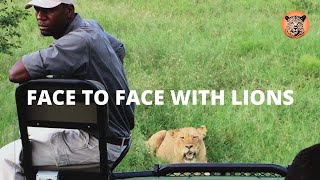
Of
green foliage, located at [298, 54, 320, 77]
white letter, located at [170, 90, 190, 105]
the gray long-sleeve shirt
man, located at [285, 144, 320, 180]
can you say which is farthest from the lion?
man, located at [285, 144, 320, 180]

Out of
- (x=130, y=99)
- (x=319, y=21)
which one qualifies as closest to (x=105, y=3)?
(x=319, y=21)

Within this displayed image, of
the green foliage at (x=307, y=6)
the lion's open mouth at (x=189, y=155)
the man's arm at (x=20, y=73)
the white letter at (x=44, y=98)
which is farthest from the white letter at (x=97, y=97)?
the green foliage at (x=307, y=6)

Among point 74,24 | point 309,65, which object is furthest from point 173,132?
point 74,24

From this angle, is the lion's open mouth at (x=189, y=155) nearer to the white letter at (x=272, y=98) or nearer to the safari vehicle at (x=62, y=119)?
the white letter at (x=272, y=98)

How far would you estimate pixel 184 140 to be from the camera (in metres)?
3.22

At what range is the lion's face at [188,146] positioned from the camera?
10.5 feet

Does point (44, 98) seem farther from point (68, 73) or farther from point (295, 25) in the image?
point (295, 25)

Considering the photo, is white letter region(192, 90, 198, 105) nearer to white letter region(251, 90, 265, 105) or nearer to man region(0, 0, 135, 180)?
white letter region(251, 90, 265, 105)

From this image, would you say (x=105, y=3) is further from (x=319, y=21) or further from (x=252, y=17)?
(x=319, y=21)

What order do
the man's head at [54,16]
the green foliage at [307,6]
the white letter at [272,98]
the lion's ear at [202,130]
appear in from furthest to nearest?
the green foliage at [307,6], the white letter at [272,98], the lion's ear at [202,130], the man's head at [54,16]

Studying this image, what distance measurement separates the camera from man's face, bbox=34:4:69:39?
197 cm

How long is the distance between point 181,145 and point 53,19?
4.60ft

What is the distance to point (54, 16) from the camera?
1971 millimetres

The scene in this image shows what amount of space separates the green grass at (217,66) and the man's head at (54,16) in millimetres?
1330
